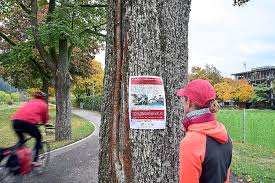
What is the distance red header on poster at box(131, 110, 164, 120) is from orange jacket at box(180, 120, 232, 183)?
743 millimetres

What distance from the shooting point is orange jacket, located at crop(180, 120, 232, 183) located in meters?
3.18

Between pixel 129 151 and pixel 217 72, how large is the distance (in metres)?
90.4

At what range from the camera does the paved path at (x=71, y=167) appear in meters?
9.62

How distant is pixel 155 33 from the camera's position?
13.2ft

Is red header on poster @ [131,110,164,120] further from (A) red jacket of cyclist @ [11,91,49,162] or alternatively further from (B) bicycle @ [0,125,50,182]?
(A) red jacket of cyclist @ [11,91,49,162]

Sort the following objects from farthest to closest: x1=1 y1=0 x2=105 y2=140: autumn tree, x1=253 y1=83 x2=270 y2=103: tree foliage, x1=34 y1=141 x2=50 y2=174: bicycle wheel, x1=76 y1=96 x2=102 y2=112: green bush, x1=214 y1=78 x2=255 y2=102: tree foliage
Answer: x1=253 y1=83 x2=270 y2=103: tree foliage
x1=214 y1=78 x2=255 y2=102: tree foliage
x1=76 y1=96 x2=102 y2=112: green bush
x1=1 y1=0 x2=105 y2=140: autumn tree
x1=34 y1=141 x2=50 y2=174: bicycle wheel

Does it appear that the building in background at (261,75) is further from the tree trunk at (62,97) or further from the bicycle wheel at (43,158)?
the bicycle wheel at (43,158)

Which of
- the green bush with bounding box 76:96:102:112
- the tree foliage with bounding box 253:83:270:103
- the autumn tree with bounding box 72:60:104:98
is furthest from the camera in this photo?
the tree foliage with bounding box 253:83:270:103

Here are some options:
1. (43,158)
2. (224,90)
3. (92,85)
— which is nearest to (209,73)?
(224,90)

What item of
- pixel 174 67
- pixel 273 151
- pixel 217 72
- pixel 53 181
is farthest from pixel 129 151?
pixel 217 72

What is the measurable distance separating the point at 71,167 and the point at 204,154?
856 centimetres

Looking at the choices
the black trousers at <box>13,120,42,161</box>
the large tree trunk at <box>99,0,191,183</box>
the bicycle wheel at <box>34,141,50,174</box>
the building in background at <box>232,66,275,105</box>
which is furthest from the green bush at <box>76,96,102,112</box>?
the building in background at <box>232,66,275,105</box>

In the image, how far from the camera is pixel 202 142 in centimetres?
323

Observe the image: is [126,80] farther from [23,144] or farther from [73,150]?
[73,150]
